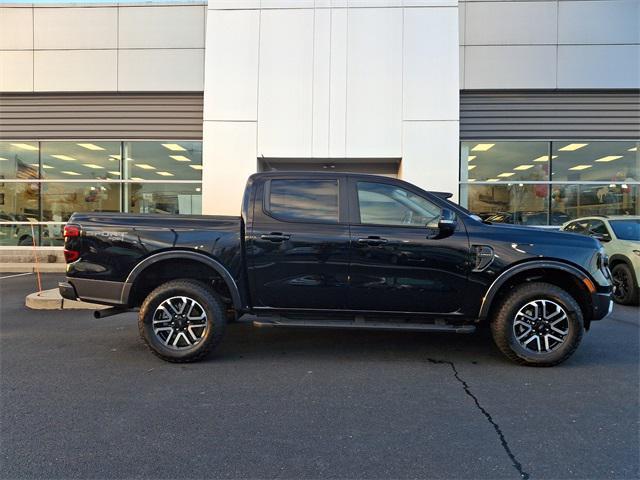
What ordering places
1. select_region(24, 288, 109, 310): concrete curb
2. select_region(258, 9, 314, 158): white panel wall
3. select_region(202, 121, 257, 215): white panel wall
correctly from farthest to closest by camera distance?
select_region(202, 121, 257, 215): white panel wall, select_region(258, 9, 314, 158): white panel wall, select_region(24, 288, 109, 310): concrete curb

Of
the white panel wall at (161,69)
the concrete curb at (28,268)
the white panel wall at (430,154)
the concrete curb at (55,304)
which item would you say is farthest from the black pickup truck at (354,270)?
the concrete curb at (28,268)

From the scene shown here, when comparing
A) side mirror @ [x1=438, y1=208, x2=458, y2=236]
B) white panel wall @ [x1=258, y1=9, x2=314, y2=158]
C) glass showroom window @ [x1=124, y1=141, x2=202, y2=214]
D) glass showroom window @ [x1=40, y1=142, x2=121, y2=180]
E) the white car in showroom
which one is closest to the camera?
side mirror @ [x1=438, y1=208, x2=458, y2=236]

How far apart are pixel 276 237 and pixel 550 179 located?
10420mm

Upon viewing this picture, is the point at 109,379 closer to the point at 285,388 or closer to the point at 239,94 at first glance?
the point at 285,388

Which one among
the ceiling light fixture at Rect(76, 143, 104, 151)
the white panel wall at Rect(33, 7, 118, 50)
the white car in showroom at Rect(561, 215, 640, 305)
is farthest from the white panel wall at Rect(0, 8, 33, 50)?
the white car in showroom at Rect(561, 215, 640, 305)

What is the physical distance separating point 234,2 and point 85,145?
6.17 metres

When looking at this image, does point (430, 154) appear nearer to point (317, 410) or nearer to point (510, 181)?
point (510, 181)

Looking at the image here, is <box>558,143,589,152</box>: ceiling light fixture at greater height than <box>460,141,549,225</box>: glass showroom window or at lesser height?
greater

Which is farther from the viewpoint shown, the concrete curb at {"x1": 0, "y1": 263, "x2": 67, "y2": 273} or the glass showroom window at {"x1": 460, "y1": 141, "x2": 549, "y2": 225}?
the glass showroom window at {"x1": 460, "y1": 141, "x2": 549, "y2": 225}

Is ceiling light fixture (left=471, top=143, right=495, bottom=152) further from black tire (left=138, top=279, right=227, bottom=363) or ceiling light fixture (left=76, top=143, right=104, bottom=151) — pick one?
ceiling light fixture (left=76, top=143, right=104, bottom=151)

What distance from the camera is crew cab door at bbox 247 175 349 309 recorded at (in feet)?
14.9

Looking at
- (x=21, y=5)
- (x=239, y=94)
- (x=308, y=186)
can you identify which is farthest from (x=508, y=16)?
(x=21, y=5)

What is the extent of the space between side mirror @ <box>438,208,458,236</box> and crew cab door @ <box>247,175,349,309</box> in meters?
0.96

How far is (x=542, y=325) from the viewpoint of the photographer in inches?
177
